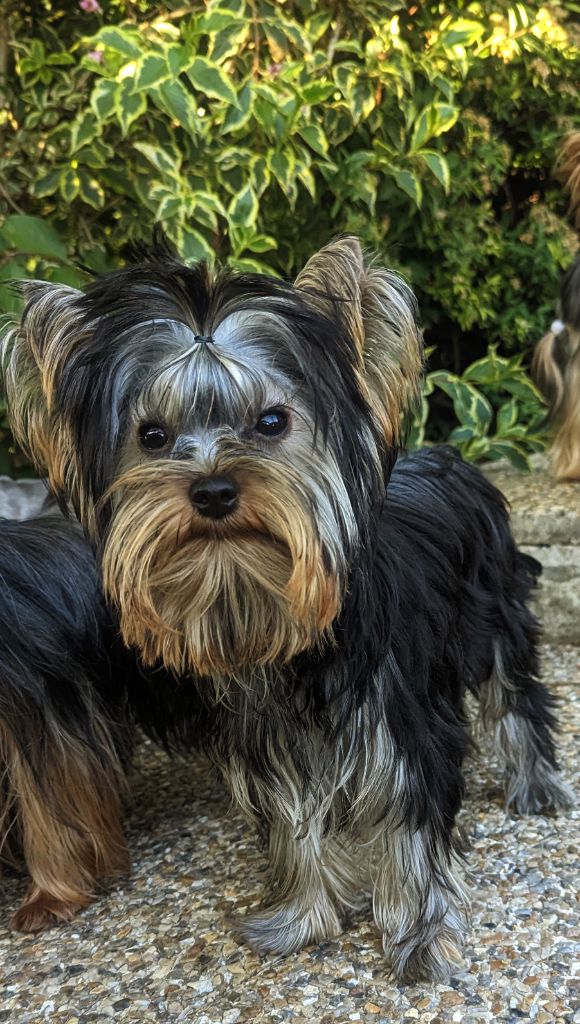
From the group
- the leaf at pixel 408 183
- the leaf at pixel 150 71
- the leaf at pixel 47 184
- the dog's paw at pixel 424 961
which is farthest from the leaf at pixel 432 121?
the dog's paw at pixel 424 961

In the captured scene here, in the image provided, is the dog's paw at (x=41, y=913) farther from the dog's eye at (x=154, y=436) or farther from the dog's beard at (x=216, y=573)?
the dog's eye at (x=154, y=436)

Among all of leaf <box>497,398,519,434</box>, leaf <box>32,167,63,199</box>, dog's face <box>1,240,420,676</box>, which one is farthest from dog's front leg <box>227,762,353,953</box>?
leaf <box>497,398,519,434</box>

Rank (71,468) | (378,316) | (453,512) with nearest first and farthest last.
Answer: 1. (378,316)
2. (71,468)
3. (453,512)

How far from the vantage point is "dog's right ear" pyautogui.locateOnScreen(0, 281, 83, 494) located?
7.82 ft

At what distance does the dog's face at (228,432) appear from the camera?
216 centimetres

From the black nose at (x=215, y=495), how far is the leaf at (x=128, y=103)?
2694 millimetres

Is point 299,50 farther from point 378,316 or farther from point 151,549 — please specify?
point 151,549

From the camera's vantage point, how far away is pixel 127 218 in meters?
5.12

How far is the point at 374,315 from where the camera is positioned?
2324mm

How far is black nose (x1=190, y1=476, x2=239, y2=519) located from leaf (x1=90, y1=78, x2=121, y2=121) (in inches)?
111

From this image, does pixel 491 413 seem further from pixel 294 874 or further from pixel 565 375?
pixel 294 874

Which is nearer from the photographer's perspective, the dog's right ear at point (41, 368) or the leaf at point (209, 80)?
the dog's right ear at point (41, 368)

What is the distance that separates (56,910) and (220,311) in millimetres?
1865

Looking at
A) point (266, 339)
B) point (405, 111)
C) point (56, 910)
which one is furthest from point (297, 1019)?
point (405, 111)
